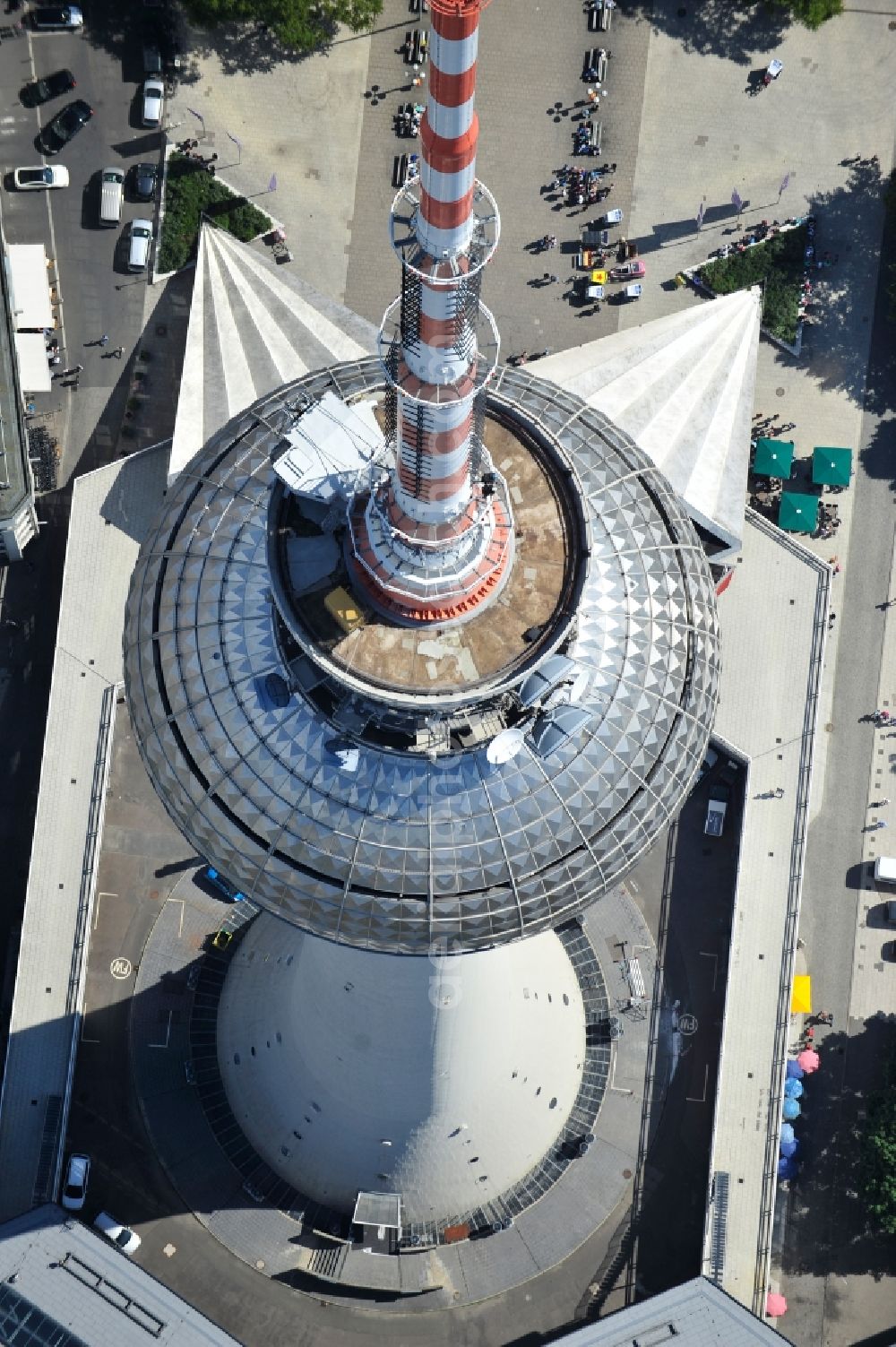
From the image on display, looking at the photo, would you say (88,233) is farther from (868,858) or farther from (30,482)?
(868,858)

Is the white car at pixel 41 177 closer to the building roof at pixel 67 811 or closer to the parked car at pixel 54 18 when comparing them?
the parked car at pixel 54 18

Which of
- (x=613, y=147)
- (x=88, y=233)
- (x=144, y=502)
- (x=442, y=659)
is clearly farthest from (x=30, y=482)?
(x=442, y=659)

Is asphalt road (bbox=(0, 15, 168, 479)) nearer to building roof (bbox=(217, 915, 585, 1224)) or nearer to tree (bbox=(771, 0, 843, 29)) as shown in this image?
building roof (bbox=(217, 915, 585, 1224))

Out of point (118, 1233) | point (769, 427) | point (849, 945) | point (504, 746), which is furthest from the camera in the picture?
point (769, 427)

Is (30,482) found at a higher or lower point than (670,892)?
higher

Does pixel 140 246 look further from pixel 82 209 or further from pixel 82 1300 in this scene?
pixel 82 1300

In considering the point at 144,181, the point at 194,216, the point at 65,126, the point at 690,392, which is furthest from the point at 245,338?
the point at 690,392
